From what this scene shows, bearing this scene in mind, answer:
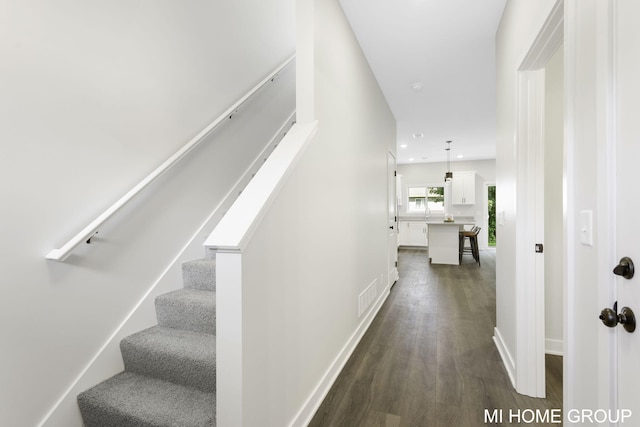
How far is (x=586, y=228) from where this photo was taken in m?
1.00

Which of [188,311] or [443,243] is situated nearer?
[188,311]

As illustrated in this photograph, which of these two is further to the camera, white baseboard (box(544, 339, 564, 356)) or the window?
the window

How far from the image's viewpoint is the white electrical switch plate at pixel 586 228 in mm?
974

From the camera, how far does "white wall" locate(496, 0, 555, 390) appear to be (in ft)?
6.00

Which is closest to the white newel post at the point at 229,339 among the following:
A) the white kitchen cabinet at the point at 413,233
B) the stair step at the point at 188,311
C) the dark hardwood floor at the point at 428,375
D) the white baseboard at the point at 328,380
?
the white baseboard at the point at 328,380

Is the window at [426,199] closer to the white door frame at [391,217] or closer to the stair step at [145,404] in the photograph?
the white door frame at [391,217]

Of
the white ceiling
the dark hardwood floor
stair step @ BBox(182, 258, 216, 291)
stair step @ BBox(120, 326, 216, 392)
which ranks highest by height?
the white ceiling

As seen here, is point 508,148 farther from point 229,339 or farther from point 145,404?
point 145,404

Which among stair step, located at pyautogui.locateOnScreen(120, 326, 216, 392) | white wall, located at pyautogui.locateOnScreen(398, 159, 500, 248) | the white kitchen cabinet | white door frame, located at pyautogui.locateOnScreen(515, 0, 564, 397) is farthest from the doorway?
stair step, located at pyautogui.locateOnScreen(120, 326, 216, 392)

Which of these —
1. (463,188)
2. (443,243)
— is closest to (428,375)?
(443,243)

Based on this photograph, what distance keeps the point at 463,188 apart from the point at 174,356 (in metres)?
9.43

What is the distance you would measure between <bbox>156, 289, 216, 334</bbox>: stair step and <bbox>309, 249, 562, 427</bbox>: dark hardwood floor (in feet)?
2.87

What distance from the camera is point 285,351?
1.45 metres

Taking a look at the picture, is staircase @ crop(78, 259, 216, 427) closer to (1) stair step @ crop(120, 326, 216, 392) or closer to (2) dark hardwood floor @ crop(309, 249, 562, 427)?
(1) stair step @ crop(120, 326, 216, 392)
